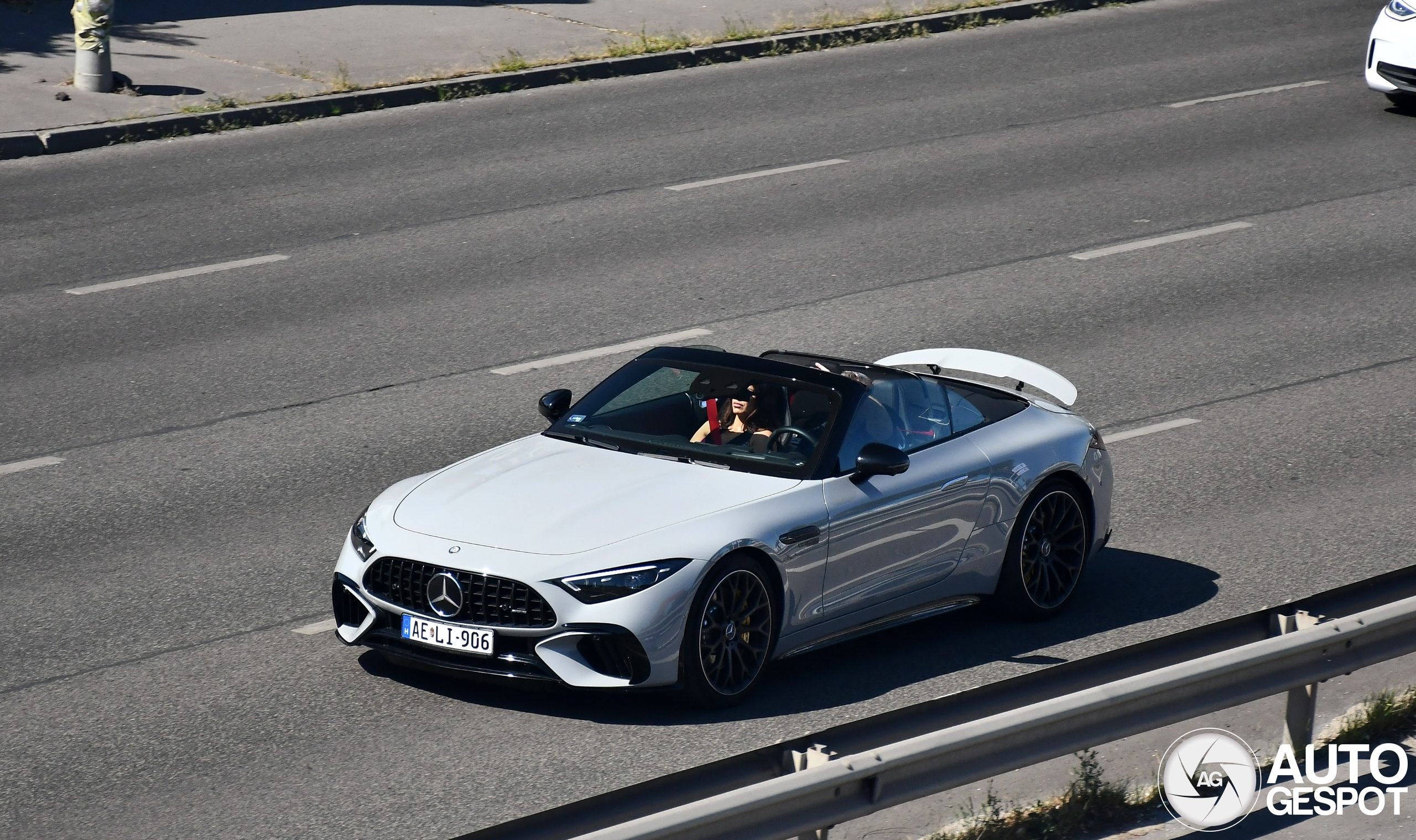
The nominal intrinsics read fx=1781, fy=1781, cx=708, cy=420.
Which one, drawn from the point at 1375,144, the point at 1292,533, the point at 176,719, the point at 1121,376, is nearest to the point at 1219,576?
the point at 1292,533

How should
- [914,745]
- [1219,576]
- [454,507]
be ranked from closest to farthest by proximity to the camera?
[914,745]
[454,507]
[1219,576]

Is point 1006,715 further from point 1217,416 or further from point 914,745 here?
point 1217,416

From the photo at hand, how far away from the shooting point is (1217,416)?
449 inches

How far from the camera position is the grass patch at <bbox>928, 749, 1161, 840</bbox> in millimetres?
5836

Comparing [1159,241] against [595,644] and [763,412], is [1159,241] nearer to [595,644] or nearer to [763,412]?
[763,412]

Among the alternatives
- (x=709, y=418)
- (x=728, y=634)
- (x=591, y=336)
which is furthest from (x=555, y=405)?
(x=591, y=336)

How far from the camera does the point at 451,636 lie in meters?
7.12

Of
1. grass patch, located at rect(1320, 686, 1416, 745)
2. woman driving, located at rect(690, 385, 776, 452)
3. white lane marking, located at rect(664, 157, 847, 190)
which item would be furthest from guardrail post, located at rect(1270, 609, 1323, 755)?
white lane marking, located at rect(664, 157, 847, 190)

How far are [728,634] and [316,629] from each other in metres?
2.05

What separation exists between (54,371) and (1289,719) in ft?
27.9

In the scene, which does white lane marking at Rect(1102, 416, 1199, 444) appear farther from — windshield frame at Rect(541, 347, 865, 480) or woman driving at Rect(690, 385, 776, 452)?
woman driving at Rect(690, 385, 776, 452)

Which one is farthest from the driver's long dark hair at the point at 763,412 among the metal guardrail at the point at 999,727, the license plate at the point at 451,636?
the metal guardrail at the point at 999,727

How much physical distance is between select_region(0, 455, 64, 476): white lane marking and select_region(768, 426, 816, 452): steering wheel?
4.63 meters

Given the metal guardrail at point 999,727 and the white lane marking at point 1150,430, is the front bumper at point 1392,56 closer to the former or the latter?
the white lane marking at point 1150,430
